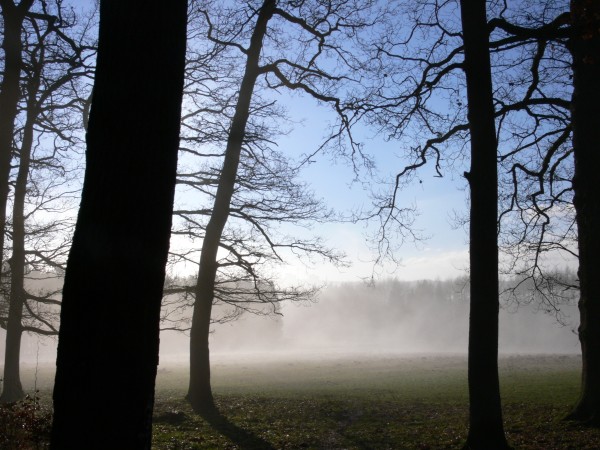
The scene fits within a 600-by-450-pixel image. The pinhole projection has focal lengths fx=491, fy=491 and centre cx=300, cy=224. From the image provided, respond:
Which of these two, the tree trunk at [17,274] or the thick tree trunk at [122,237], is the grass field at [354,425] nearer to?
the thick tree trunk at [122,237]

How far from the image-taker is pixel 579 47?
32.3 feet

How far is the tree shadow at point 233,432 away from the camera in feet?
27.1

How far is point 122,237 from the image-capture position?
332 cm

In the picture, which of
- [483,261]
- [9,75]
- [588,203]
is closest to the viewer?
[483,261]

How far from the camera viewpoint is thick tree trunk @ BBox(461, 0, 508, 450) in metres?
A: 7.20

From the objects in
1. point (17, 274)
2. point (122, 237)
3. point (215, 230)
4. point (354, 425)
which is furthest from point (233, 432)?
point (17, 274)

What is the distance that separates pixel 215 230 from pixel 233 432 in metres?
5.70

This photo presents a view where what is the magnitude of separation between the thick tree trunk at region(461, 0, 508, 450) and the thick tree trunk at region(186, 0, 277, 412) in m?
7.21

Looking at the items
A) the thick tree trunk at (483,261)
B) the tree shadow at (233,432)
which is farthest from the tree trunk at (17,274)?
the thick tree trunk at (483,261)

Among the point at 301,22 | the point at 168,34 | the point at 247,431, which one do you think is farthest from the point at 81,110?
the point at 168,34

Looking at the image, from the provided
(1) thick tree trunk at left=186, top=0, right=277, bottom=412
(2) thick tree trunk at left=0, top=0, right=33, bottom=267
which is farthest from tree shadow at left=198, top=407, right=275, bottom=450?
(2) thick tree trunk at left=0, top=0, right=33, bottom=267

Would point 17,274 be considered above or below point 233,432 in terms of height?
above

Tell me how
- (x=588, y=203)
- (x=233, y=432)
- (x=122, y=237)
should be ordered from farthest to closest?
(x=588, y=203) < (x=233, y=432) < (x=122, y=237)

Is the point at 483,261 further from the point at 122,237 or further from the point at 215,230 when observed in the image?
the point at 215,230
